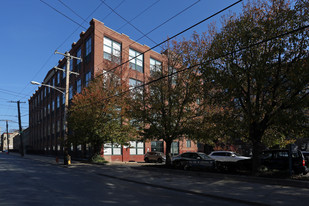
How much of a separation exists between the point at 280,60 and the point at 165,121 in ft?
27.6

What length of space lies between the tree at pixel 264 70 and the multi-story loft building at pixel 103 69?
27.9 ft

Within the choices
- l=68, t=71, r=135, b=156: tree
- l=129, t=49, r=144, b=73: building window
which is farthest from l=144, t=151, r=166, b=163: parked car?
l=129, t=49, r=144, b=73: building window

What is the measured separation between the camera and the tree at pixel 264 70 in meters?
10.5

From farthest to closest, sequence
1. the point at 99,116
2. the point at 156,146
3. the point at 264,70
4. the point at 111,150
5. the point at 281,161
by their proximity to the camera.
A: the point at 156,146 → the point at 111,150 → the point at 99,116 → the point at 281,161 → the point at 264,70

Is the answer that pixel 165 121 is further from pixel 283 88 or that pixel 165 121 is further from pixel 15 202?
pixel 15 202

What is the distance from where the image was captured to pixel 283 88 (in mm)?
11078

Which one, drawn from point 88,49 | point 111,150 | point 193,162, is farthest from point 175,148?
point 193,162

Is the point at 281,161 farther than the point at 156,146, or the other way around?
the point at 156,146

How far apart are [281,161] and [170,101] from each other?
8053 millimetres

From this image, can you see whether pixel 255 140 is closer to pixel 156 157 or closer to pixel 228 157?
pixel 228 157

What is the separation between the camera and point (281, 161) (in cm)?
1392

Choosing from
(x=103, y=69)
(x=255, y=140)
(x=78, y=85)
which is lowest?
(x=255, y=140)

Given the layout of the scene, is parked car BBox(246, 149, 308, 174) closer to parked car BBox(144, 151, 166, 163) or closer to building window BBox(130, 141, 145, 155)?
parked car BBox(144, 151, 166, 163)

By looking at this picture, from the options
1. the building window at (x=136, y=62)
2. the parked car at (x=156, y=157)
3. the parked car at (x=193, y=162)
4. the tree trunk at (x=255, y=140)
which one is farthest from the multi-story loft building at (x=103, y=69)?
the tree trunk at (x=255, y=140)
